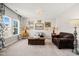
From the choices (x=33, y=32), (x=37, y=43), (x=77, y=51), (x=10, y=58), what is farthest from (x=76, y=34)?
(x=37, y=43)

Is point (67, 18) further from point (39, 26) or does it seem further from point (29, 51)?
point (29, 51)

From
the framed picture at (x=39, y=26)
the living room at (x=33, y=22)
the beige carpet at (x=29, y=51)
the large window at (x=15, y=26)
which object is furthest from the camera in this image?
the framed picture at (x=39, y=26)

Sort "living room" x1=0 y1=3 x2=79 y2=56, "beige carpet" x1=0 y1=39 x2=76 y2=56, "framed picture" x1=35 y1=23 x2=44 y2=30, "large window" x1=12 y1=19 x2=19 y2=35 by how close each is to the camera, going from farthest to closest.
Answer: "framed picture" x1=35 y1=23 x2=44 y2=30 < "large window" x1=12 y1=19 x2=19 y2=35 < "living room" x1=0 y1=3 x2=79 y2=56 < "beige carpet" x1=0 y1=39 x2=76 y2=56

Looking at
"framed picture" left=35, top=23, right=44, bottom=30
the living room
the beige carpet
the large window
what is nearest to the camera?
the beige carpet

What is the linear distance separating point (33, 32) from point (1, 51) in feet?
4.75

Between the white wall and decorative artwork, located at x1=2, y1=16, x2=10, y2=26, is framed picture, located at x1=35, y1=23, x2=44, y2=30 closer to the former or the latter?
the white wall

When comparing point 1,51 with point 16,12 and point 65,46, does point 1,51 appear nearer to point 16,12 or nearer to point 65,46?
point 16,12

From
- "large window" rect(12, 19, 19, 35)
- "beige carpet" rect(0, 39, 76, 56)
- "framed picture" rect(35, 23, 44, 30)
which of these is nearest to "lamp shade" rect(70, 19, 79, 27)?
"beige carpet" rect(0, 39, 76, 56)

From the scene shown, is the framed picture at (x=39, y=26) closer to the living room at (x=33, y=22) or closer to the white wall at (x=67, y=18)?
the living room at (x=33, y=22)

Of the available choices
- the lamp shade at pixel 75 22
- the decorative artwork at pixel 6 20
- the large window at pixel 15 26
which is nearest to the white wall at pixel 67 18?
the lamp shade at pixel 75 22

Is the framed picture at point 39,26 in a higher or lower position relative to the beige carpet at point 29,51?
higher

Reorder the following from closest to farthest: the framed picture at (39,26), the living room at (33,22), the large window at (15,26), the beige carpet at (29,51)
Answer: the beige carpet at (29,51) → the living room at (33,22) → the large window at (15,26) → the framed picture at (39,26)

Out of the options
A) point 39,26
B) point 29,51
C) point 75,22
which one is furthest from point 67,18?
point 29,51

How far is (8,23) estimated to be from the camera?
395 cm
